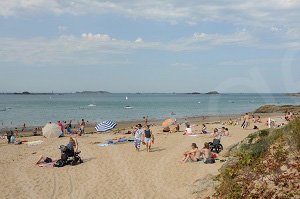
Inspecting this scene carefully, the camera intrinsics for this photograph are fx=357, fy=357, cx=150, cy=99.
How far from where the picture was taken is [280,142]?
11047mm

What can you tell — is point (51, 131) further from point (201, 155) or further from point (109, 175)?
point (201, 155)

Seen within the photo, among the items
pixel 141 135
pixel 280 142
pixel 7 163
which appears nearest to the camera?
pixel 280 142

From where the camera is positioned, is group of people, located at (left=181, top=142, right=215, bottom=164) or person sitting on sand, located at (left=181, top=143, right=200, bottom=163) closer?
group of people, located at (left=181, top=142, right=215, bottom=164)

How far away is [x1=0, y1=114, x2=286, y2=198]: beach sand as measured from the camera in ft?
37.0

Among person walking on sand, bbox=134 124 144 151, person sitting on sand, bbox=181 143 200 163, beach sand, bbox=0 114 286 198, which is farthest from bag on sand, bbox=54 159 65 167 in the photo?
person sitting on sand, bbox=181 143 200 163

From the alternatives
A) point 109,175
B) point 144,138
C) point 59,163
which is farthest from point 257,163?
point 144,138

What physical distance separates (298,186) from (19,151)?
Result: 16.1 metres

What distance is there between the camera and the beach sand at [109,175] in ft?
37.0

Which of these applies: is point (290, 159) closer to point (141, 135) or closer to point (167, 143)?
point (141, 135)

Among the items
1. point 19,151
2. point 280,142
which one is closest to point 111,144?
point 19,151

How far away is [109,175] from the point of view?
13422 mm

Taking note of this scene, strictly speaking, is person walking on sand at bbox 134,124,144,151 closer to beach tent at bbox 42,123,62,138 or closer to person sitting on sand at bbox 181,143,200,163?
person sitting on sand at bbox 181,143,200,163

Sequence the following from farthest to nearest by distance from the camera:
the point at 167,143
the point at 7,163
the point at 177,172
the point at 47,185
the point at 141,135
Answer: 1. the point at 167,143
2. the point at 141,135
3. the point at 7,163
4. the point at 177,172
5. the point at 47,185

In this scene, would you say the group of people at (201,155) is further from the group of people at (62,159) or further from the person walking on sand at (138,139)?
the group of people at (62,159)
